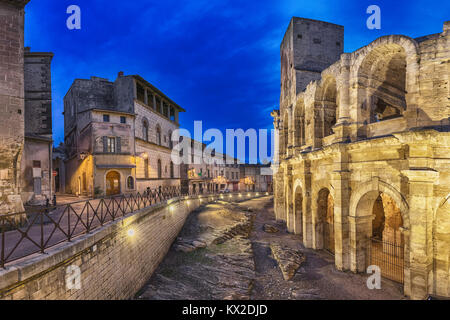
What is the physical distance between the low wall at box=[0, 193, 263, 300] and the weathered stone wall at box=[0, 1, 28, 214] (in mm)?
4608

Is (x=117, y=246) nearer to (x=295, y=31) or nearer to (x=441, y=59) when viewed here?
(x=441, y=59)

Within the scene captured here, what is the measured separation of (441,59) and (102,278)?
14.2m

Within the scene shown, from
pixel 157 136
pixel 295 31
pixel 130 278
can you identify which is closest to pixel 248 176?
pixel 157 136

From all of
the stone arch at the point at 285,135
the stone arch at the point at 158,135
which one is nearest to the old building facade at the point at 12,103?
the stone arch at the point at 158,135

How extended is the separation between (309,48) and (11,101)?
64.5 ft

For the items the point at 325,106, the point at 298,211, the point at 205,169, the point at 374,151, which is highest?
the point at 325,106

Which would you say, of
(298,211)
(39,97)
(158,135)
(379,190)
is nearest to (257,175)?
(158,135)

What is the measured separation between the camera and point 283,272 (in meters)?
10.6

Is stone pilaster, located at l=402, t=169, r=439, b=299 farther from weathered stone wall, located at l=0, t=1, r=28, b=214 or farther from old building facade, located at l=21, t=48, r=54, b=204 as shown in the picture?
old building facade, located at l=21, t=48, r=54, b=204

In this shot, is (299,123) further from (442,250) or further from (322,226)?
(442,250)

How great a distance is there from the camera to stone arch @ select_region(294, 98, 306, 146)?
54.0ft

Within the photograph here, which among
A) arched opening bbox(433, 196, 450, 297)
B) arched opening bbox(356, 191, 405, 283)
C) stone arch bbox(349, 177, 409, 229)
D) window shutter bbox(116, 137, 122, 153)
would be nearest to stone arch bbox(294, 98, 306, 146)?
arched opening bbox(356, 191, 405, 283)

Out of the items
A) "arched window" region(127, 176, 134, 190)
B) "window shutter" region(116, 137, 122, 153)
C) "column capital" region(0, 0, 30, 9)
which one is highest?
"column capital" region(0, 0, 30, 9)

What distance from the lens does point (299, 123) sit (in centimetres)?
1670
